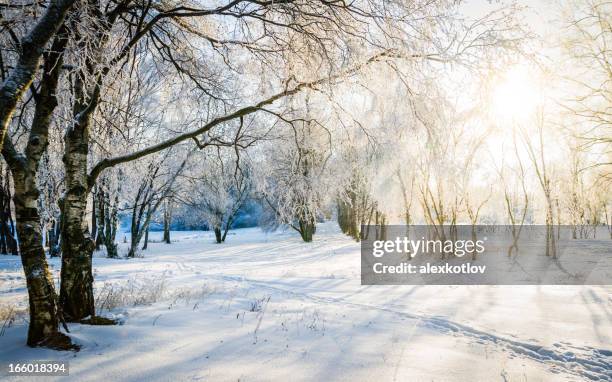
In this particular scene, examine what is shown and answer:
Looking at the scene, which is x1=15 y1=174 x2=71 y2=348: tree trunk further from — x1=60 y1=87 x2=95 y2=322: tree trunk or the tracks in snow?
the tracks in snow

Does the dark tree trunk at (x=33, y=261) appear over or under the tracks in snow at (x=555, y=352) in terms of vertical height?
over

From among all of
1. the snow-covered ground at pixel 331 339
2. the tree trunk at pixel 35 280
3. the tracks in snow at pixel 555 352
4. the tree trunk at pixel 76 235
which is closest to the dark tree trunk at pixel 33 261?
the tree trunk at pixel 35 280

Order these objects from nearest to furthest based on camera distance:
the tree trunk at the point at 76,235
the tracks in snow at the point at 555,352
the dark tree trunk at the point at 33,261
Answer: the dark tree trunk at the point at 33,261, the tracks in snow at the point at 555,352, the tree trunk at the point at 76,235

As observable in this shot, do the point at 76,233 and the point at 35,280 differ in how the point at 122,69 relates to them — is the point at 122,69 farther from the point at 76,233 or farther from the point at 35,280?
the point at 35,280

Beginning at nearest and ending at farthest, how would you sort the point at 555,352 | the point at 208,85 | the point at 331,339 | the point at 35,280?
the point at 35,280, the point at 331,339, the point at 555,352, the point at 208,85

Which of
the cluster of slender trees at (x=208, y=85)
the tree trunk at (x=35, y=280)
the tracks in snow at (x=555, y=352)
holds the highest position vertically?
the cluster of slender trees at (x=208, y=85)

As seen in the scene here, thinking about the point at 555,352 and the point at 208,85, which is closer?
the point at 555,352

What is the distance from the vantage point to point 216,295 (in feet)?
23.2

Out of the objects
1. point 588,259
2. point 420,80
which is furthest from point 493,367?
point 588,259

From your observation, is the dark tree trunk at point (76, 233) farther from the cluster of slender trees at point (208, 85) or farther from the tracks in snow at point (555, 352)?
the tracks in snow at point (555, 352)

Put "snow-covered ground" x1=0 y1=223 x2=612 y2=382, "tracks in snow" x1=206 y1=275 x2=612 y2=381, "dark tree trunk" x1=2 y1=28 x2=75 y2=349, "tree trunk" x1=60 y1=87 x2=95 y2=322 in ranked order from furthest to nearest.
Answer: "tree trunk" x1=60 y1=87 x2=95 y2=322
"tracks in snow" x1=206 y1=275 x2=612 y2=381
"dark tree trunk" x1=2 y1=28 x2=75 y2=349
"snow-covered ground" x1=0 y1=223 x2=612 y2=382

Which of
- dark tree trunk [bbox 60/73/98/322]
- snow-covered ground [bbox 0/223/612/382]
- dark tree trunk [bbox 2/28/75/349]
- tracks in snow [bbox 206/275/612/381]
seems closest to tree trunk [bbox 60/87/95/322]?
dark tree trunk [bbox 60/73/98/322]

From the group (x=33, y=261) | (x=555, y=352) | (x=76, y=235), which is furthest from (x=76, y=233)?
(x=555, y=352)

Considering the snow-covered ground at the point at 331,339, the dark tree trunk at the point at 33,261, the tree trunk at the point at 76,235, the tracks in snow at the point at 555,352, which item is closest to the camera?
the snow-covered ground at the point at 331,339
